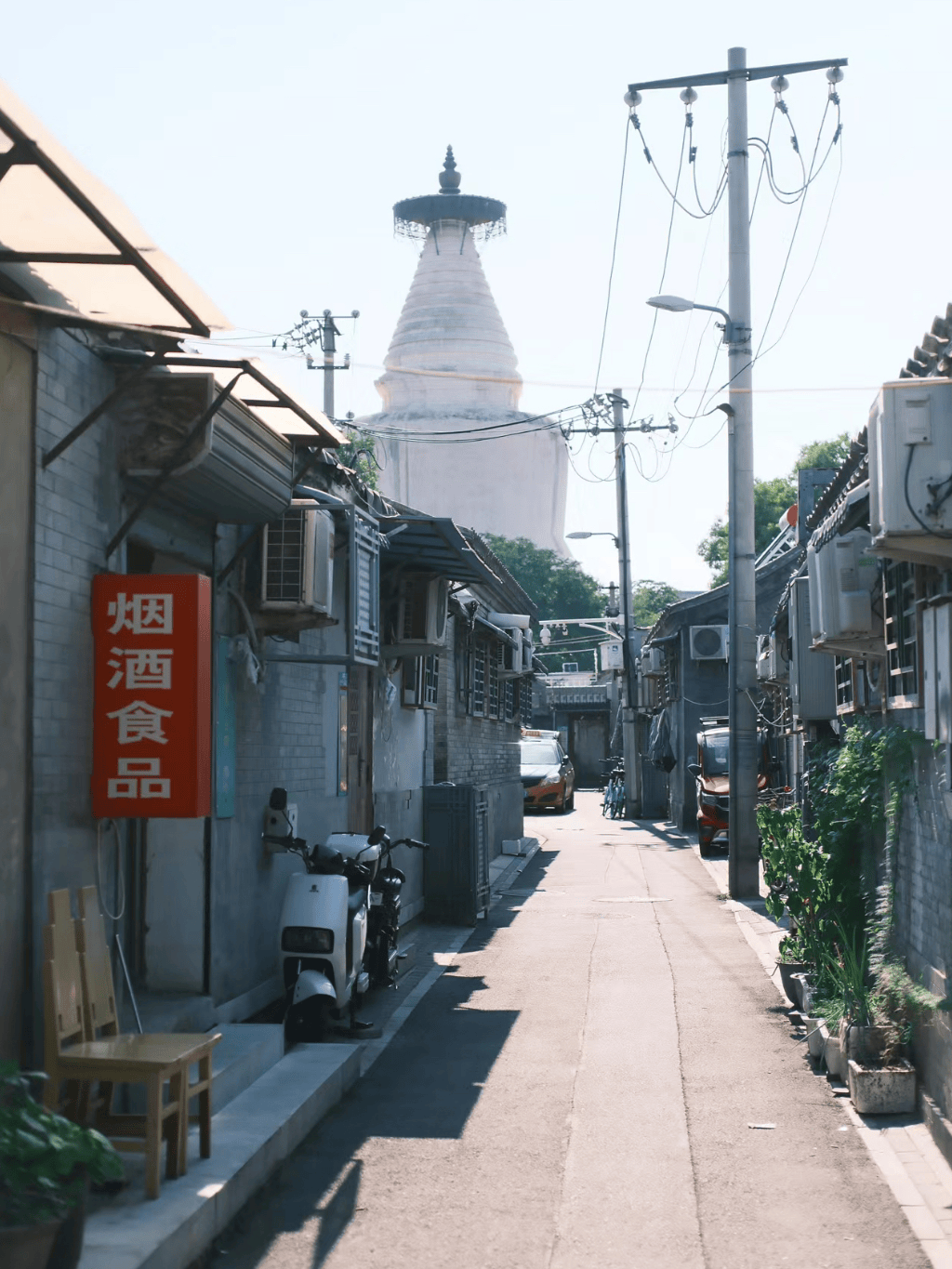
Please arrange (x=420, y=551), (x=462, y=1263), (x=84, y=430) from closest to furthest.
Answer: (x=462, y=1263) → (x=84, y=430) → (x=420, y=551)

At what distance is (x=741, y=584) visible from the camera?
17.1 m

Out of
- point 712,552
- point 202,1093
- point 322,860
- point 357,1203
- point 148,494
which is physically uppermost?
point 712,552

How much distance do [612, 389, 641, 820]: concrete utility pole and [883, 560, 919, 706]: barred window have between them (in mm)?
26370

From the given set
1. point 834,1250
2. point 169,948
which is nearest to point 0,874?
point 169,948

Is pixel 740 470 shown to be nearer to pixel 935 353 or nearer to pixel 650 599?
pixel 935 353

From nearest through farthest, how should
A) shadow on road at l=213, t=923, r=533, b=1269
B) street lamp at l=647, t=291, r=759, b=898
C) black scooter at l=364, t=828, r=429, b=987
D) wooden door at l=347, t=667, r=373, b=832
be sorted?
shadow on road at l=213, t=923, r=533, b=1269 < black scooter at l=364, t=828, r=429, b=987 < wooden door at l=347, t=667, r=373, b=832 < street lamp at l=647, t=291, r=759, b=898

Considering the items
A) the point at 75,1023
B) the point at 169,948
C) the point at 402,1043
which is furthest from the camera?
the point at 402,1043

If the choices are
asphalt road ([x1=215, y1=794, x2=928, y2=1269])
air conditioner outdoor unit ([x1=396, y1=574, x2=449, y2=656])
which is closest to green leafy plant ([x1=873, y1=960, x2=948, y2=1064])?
asphalt road ([x1=215, y1=794, x2=928, y2=1269])

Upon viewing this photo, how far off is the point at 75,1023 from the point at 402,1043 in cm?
396

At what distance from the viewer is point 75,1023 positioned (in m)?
5.97

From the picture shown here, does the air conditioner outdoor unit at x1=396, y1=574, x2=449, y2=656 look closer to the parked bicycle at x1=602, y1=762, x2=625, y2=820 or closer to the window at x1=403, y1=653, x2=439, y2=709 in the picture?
the window at x1=403, y1=653, x2=439, y2=709

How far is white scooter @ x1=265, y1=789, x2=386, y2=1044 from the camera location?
29.5 ft

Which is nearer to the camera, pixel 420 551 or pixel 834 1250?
pixel 834 1250

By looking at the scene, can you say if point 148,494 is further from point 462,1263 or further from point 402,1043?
point 402,1043
